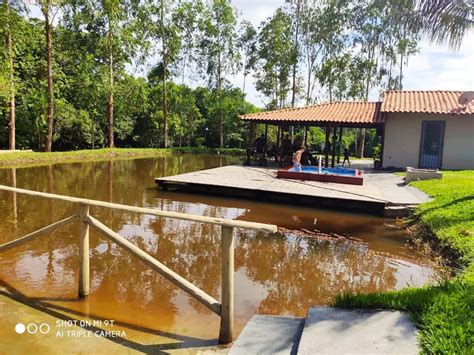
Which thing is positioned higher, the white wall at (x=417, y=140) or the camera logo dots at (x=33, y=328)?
the white wall at (x=417, y=140)

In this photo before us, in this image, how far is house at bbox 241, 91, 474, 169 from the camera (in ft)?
57.5

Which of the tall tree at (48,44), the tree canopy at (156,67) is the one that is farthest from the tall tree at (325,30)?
the tall tree at (48,44)

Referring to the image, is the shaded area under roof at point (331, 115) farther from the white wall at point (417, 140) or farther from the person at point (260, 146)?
the person at point (260, 146)

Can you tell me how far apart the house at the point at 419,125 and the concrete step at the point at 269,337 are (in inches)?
595

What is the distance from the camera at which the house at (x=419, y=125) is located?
57.5 ft

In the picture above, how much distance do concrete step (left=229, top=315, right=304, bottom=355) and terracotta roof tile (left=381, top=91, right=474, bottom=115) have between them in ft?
51.7

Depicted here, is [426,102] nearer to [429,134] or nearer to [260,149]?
[429,134]

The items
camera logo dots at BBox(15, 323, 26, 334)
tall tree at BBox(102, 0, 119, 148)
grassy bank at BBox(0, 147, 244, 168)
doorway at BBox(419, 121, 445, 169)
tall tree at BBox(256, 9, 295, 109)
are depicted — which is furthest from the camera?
tall tree at BBox(256, 9, 295, 109)

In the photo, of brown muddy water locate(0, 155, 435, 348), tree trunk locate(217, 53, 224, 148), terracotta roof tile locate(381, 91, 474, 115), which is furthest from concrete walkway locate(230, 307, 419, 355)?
tree trunk locate(217, 53, 224, 148)

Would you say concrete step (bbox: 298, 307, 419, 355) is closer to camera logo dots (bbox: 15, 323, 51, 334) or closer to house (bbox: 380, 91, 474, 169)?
camera logo dots (bbox: 15, 323, 51, 334)

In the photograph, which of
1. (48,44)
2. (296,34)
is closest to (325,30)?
(296,34)

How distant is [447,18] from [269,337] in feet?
30.8

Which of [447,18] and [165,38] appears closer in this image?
[447,18]

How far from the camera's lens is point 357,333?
3.30m
